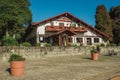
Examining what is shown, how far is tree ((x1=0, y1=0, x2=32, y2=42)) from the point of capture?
3812 cm

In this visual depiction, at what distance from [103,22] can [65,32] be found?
13.6 metres

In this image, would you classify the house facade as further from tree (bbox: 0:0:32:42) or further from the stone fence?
the stone fence

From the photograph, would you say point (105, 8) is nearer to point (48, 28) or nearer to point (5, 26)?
point (48, 28)

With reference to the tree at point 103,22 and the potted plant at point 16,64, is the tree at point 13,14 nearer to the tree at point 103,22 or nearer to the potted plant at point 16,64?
the tree at point 103,22

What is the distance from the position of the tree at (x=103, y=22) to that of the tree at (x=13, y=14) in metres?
15.7

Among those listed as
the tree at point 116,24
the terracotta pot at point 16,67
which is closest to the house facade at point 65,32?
the tree at point 116,24

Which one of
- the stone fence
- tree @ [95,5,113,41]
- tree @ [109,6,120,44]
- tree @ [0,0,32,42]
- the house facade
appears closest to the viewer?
the stone fence

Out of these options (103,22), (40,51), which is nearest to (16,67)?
(40,51)

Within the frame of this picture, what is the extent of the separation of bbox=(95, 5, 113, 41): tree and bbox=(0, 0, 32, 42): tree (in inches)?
617

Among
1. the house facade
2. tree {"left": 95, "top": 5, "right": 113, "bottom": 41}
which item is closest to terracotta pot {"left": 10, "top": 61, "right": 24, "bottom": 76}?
the house facade

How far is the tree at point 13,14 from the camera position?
1501 inches

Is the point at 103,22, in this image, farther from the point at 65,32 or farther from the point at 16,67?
the point at 16,67

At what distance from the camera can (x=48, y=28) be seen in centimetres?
4094

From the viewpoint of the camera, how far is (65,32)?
38.6 metres
